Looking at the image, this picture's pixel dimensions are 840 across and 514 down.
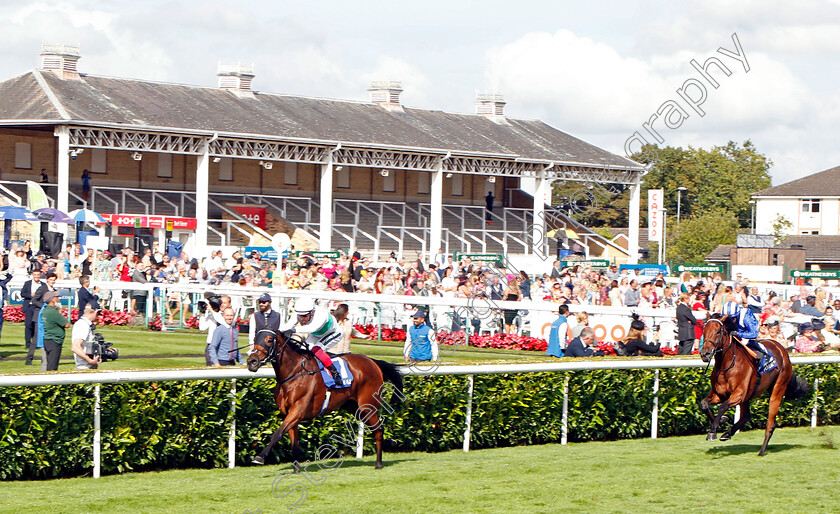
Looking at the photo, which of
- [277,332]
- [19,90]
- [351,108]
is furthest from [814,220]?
[277,332]

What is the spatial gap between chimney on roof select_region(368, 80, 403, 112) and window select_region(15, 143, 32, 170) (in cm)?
1403

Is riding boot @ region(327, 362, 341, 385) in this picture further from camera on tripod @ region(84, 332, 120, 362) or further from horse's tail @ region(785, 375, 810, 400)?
horse's tail @ region(785, 375, 810, 400)

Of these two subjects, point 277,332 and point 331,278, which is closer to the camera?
point 277,332

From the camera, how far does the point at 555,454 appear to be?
959cm

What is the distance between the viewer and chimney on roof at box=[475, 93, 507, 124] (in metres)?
46.5

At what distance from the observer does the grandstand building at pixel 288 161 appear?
32.1 meters

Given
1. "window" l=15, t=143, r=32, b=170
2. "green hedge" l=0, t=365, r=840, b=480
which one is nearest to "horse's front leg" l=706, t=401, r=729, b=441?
"green hedge" l=0, t=365, r=840, b=480

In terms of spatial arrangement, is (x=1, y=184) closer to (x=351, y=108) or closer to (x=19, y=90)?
(x=19, y=90)

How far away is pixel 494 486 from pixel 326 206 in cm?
2762

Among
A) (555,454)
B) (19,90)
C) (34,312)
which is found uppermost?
(19,90)

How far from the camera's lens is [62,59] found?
3450cm

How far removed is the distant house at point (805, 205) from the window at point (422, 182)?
25.0m

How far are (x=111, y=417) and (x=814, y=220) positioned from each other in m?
58.9

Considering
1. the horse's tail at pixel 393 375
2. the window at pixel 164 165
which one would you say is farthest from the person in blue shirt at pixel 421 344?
the window at pixel 164 165
